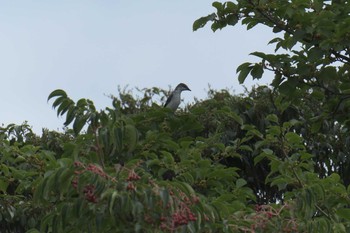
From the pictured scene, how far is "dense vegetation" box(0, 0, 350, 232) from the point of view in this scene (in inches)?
289

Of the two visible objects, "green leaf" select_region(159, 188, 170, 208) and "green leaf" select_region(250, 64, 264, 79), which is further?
"green leaf" select_region(250, 64, 264, 79)

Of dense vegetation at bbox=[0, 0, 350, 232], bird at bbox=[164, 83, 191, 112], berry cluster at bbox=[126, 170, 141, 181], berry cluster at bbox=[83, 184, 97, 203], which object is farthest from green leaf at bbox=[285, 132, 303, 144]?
bird at bbox=[164, 83, 191, 112]

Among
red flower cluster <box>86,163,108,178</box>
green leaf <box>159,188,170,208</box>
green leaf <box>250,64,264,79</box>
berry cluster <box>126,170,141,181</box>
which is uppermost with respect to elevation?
green leaf <box>250,64,264,79</box>

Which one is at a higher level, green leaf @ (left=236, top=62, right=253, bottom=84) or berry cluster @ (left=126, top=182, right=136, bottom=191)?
green leaf @ (left=236, top=62, right=253, bottom=84)

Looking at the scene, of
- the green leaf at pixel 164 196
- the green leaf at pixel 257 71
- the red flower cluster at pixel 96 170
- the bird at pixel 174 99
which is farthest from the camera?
the bird at pixel 174 99

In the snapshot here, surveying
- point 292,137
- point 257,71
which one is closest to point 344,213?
point 292,137

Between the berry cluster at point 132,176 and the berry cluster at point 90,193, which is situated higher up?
the berry cluster at point 132,176

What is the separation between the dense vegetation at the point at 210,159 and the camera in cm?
734

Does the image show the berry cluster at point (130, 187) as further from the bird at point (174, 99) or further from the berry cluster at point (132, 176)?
the bird at point (174, 99)

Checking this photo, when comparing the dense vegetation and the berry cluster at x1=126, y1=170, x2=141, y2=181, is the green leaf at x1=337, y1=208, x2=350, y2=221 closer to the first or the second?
the dense vegetation

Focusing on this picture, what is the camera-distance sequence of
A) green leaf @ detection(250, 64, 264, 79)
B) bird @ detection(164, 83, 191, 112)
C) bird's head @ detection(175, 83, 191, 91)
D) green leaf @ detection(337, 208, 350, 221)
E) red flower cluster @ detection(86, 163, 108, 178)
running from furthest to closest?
bird's head @ detection(175, 83, 191, 91) < bird @ detection(164, 83, 191, 112) < green leaf @ detection(250, 64, 264, 79) < green leaf @ detection(337, 208, 350, 221) < red flower cluster @ detection(86, 163, 108, 178)

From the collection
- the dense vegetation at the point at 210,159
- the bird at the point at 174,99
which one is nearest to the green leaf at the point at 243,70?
the dense vegetation at the point at 210,159

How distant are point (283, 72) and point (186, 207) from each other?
4.39 meters

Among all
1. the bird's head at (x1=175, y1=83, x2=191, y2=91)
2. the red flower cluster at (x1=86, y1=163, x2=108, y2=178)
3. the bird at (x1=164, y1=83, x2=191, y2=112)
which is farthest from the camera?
the bird's head at (x1=175, y1=83, x2=191, y2=91)
